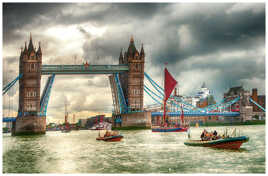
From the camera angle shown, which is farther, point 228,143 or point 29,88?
point 29,88

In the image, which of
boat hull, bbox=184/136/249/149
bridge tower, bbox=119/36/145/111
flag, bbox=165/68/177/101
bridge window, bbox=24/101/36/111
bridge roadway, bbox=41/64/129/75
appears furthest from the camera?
bridge tower, bbox=119/36/145/111

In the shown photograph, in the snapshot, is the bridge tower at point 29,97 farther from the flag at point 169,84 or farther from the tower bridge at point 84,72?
the flag at point 169,84

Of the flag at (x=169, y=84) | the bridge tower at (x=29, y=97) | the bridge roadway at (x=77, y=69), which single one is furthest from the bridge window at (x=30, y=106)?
the flag at (x=169, y=84)

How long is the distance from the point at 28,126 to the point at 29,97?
23.8 ft

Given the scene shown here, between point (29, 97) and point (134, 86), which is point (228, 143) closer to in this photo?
point (29, 97)

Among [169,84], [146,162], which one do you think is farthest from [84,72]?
[146,162]

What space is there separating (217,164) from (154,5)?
895 centimetres

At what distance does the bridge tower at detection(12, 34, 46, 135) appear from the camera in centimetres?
5319

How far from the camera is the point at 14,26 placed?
2148cm

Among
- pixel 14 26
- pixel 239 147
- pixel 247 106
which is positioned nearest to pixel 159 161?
pixel 239 147

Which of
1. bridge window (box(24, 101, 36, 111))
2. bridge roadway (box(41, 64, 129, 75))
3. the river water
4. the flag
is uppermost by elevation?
bridge roadway (box(41, 64, 129, 75))

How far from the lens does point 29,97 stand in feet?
194

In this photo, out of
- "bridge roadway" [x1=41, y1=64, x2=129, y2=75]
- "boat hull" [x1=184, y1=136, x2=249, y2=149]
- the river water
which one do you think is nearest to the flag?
"bridge roadway" [x1=41, y1=64, x2=129, y2=75]

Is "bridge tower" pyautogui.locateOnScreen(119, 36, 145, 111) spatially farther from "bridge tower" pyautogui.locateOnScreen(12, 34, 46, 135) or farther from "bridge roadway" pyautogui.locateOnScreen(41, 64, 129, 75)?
"bridge tower" pyautogui.locateOnScreen(12, 34, 46, 135)
